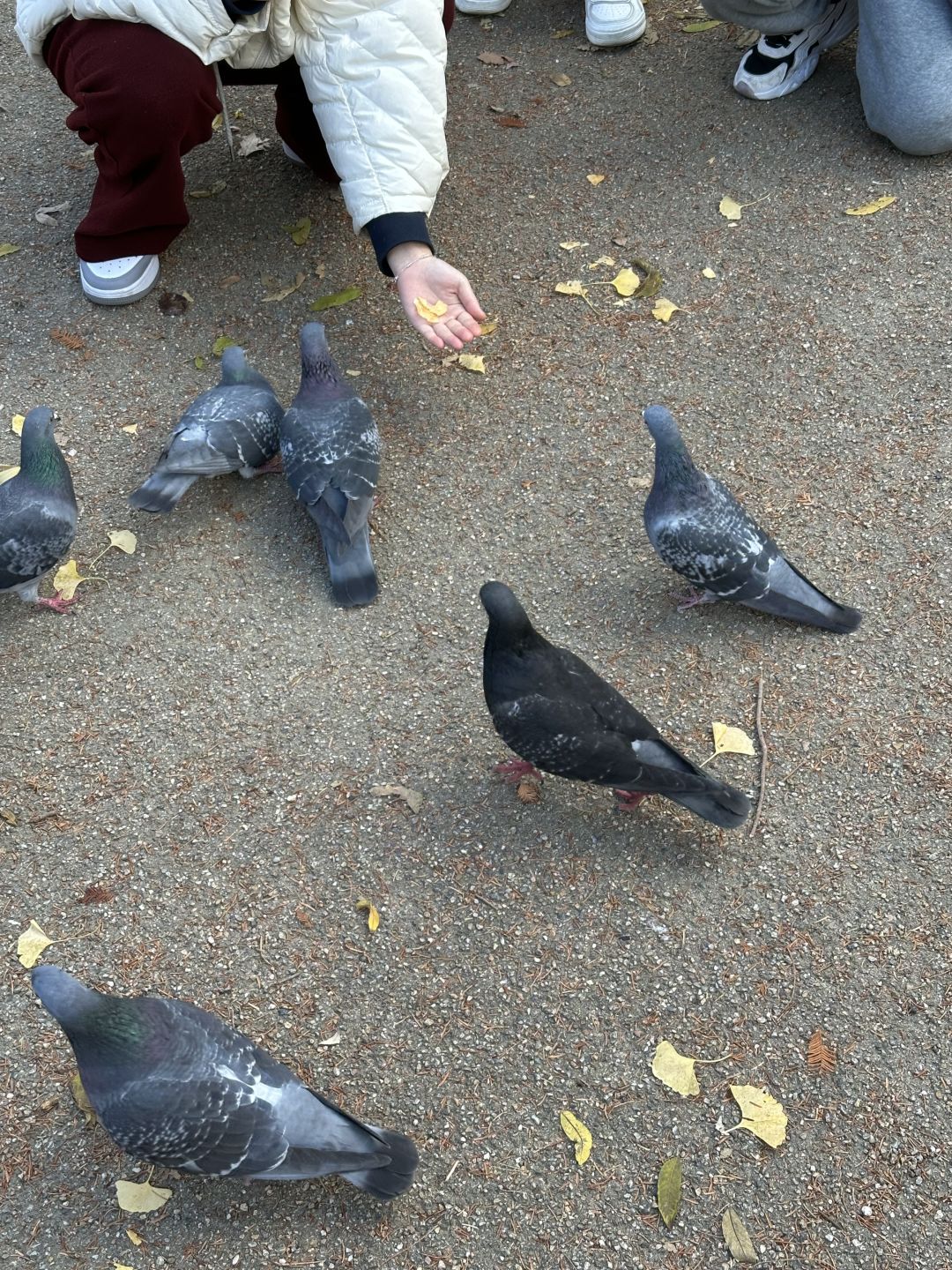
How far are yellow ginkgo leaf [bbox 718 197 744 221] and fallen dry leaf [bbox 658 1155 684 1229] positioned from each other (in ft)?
14.0

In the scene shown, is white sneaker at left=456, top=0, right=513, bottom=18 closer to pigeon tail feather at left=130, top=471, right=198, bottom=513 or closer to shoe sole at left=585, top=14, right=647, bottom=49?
shoe sole at left=585, top=14, right=647, bottom=49

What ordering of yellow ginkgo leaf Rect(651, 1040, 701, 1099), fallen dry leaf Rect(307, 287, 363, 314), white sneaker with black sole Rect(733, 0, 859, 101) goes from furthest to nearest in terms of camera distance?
white sneaker with black sole Rect(733, 0, 859, 101), fallen dry leaf Rect(307, 287, 363, 314), yellow ginkgo leaf Rect(651, 1040, 701, 1099)

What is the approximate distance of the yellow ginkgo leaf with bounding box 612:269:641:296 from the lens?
5016 mm

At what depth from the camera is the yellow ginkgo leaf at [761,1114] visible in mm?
2727

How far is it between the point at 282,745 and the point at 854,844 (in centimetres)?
179

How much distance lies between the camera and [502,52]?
6414 mm

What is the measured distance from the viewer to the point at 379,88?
4219 millimetres

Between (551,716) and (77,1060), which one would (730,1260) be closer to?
(551,716)

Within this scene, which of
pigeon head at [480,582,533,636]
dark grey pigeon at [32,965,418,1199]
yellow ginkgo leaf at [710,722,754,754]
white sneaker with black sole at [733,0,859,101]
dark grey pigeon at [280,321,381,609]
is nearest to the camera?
dark grey pigeon at [32,965,418,1199]

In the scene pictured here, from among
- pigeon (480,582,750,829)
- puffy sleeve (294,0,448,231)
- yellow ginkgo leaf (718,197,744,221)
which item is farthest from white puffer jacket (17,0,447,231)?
pigeon (480,582,750,829)

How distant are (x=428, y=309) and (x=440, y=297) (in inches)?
3.5

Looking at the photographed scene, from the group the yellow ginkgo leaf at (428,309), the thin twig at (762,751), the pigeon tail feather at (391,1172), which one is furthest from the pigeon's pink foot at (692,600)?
the pigeon tail feather at (391,1172)

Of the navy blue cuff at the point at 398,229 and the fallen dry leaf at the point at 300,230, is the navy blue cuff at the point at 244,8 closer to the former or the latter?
the navy blue cuff at the point at 398,229

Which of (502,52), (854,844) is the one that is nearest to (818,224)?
(502,52)
